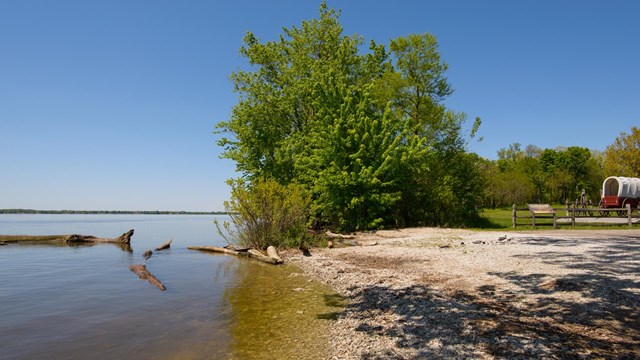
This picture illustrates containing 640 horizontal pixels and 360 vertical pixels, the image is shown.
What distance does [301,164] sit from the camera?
3053 cm

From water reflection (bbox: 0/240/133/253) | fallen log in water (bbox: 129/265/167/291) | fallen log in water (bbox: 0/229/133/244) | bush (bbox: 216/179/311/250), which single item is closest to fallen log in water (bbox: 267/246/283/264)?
bush (bbox: 216/179/311/250)

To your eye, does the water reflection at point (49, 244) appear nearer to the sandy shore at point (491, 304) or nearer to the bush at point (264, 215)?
the bush at point (264, 215)

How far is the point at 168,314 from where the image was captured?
892 centimetres

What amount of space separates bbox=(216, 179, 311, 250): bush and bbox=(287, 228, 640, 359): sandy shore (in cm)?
582

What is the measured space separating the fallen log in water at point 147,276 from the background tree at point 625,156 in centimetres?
6018

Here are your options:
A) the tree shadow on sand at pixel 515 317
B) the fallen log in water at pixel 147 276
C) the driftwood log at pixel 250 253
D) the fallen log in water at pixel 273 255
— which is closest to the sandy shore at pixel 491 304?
the tree shadow on sand at pixel 515 317

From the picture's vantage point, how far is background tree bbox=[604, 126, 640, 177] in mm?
49000

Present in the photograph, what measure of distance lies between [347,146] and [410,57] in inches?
465

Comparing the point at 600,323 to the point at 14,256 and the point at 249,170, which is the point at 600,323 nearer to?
the point at 14,256

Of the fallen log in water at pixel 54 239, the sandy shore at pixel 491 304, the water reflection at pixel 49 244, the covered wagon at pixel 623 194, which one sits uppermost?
the covered wagon at pixel 623 194

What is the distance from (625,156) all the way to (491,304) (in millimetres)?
57136

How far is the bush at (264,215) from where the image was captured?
19000mm

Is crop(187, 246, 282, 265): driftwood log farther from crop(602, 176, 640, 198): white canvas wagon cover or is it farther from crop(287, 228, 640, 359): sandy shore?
crop(602, 176, 640, 198): white canvas wagon cover

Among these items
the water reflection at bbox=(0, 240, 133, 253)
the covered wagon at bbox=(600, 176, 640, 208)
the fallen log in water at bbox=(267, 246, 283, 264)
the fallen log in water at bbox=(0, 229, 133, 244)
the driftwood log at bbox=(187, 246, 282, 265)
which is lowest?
the water reflection at bbox=(0, 240, 133, 253)
